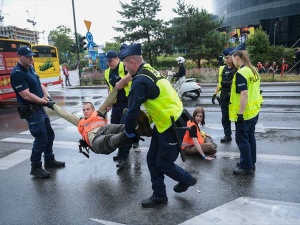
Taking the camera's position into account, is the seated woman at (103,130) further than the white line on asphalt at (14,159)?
No

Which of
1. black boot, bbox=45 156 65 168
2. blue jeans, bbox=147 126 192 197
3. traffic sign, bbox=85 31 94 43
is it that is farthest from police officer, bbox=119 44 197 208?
traffic sign, bbox=85 31 94 43

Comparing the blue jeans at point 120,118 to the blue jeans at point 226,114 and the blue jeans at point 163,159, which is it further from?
the blue jeans at point 226,114

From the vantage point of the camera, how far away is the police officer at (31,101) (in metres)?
4.27

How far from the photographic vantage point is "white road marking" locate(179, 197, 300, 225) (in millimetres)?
3012

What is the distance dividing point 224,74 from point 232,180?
2.43 metres

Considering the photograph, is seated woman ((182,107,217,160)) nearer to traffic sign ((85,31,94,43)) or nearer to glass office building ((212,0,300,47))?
traffic sign ((85,31,94,43))

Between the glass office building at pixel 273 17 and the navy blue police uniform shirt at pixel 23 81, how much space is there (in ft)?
144

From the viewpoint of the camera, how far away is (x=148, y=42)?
92.9ft

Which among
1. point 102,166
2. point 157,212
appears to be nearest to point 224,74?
point 102,166

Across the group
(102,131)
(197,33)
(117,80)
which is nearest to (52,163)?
(102,131)

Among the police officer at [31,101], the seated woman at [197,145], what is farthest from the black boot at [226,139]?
the police officer at [31,101]

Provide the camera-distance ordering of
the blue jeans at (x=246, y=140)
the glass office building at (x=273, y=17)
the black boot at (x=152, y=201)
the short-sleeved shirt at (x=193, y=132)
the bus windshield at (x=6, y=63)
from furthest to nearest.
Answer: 1. the glass office building at (x=273, y=17)
2. the bus windshield at (x=6, y=63)
3. the short-sleeved shirt at (x=193, y=132)
4. the blue jeans at (x=246, y=140)
5. the black boot at (x=152, y=201)

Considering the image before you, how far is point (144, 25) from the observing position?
27109 mm

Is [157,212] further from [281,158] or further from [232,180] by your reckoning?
[281,158]
